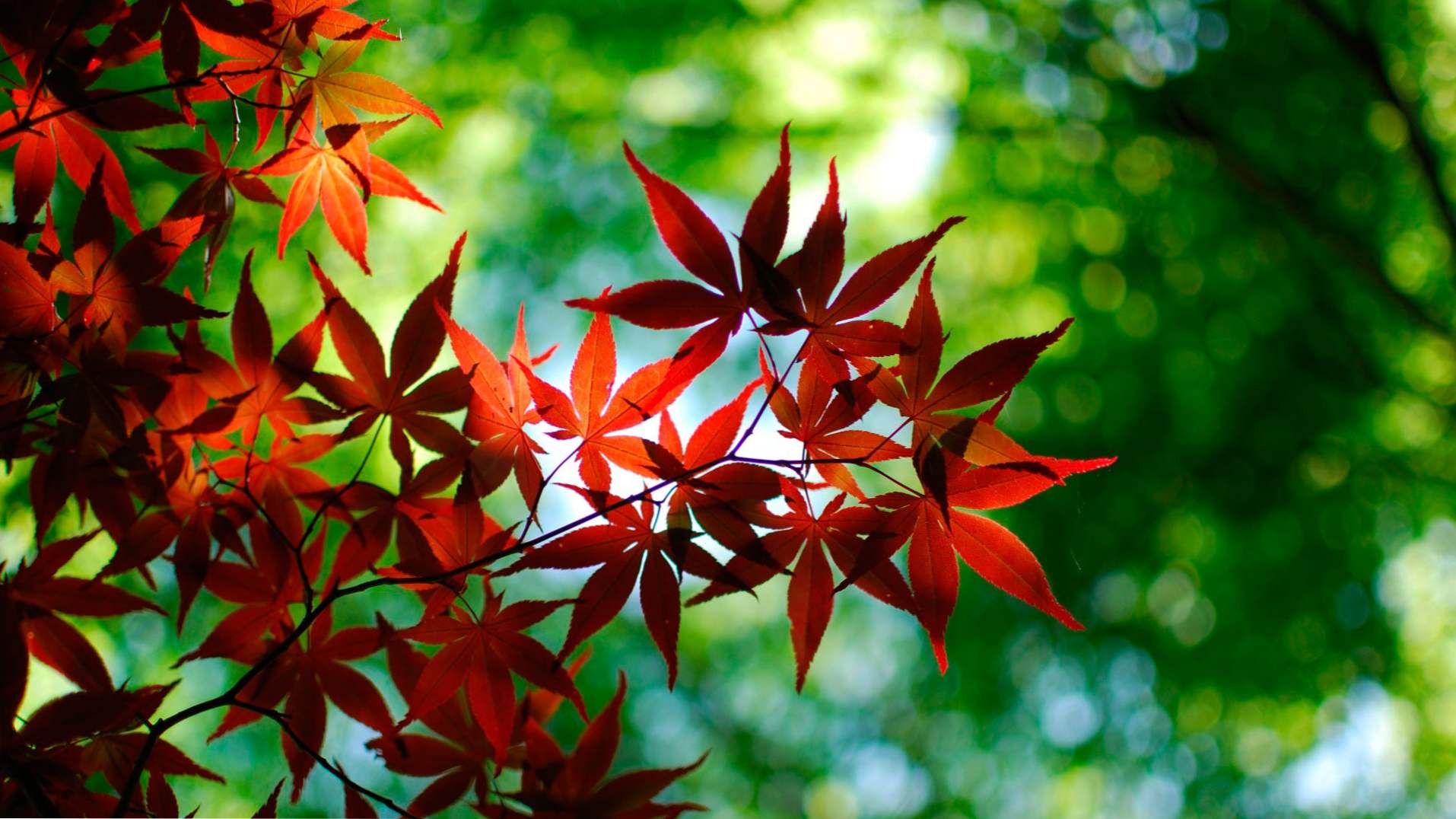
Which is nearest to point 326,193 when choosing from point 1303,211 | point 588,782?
point 588,782

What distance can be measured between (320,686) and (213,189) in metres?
0.45

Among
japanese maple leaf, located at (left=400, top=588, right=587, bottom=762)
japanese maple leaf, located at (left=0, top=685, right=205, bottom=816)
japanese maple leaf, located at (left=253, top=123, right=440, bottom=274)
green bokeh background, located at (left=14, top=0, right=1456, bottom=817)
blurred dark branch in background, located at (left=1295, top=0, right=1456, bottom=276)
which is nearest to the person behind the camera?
japanese maple leaf, located at (left=0, top=685, right=205, bottom=816)

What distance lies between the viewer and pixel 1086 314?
11.0 ft

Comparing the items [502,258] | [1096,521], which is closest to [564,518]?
[502,258]

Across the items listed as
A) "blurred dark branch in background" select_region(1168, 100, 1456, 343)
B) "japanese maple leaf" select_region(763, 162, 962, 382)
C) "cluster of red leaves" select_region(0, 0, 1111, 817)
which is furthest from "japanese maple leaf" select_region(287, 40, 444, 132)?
"blurred dark branch in background" select_region(1168, 100, 1456, 343)

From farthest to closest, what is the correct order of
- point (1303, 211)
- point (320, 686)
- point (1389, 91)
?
point (1303, 211)
point (1389, 91)
point (320, 686)

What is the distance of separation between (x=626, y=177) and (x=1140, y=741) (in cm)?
297

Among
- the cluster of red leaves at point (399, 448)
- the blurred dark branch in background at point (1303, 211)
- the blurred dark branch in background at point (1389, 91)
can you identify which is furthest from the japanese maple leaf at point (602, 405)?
the blurred dark branch in background at point (1389, 91)

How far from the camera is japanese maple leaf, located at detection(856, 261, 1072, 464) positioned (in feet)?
1.88

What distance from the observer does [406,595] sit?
3.01m

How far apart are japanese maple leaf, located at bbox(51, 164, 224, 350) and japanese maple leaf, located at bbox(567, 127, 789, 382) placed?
12.4 inches

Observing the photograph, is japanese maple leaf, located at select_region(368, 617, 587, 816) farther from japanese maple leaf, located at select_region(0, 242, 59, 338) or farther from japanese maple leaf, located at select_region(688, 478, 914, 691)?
japanese maple leaf, located at select_region(0, 242, 59, 338)

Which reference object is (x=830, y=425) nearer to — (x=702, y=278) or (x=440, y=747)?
(x=702, y=278)

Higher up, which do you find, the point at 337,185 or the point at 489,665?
the point at 337,185
